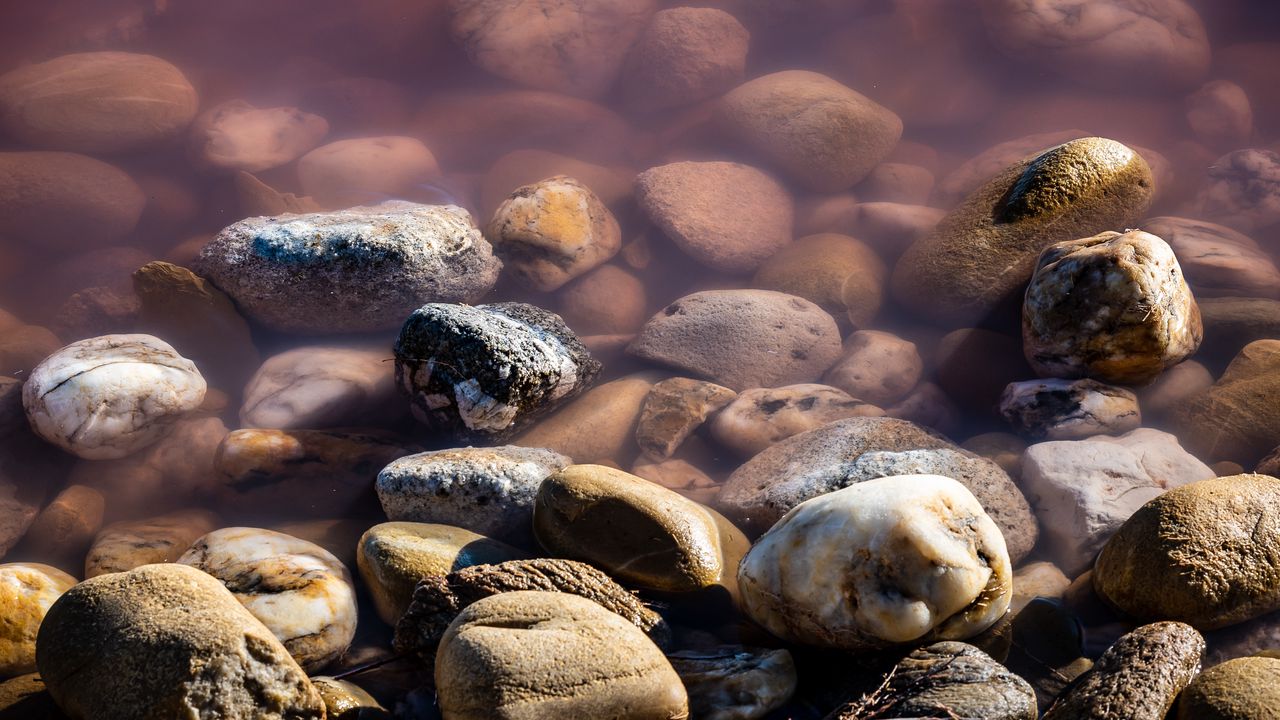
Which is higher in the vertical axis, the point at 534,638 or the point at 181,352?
the point at 534,638

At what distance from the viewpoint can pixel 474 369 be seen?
3.49m

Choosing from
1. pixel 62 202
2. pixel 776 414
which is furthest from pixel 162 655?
pixel 62 202

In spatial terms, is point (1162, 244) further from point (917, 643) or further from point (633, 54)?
point (633, 54)

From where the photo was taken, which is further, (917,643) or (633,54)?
(633,54)

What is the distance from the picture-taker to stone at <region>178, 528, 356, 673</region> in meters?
2.54

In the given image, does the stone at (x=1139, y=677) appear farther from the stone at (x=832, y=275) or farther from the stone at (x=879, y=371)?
the stone at (x=832, y=275)

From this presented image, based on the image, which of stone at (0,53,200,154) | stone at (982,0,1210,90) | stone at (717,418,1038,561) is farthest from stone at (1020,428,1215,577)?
stone at (0,53,200,154)

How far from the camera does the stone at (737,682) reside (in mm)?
2301

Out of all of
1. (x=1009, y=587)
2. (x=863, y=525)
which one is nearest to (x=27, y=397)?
(x=863, y=525)

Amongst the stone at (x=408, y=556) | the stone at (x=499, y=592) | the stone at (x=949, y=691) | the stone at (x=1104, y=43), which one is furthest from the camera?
the stone at (x=1104, y=43)

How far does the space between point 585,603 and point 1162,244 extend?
3141 millimetres

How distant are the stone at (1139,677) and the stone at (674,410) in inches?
85.0

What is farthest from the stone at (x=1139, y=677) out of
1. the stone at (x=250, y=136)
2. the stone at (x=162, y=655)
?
the stone at (x=250, y=136)

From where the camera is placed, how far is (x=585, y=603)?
2.26 m
